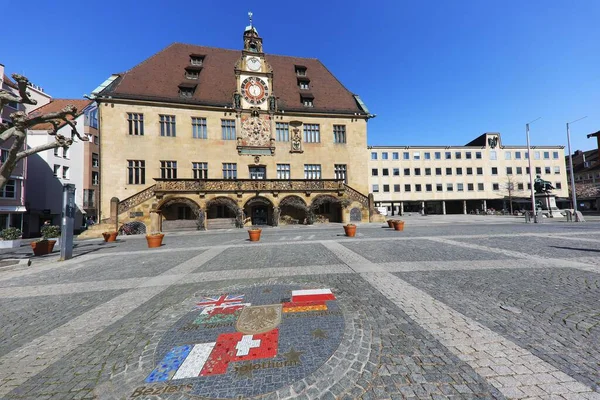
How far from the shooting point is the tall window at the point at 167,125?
2392 cm

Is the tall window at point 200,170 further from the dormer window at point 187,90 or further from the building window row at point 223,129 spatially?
the dormer window at point 187,90

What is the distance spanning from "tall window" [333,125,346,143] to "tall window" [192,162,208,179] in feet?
50.3

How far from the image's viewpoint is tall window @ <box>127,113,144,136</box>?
2309cm

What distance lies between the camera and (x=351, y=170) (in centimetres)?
2806

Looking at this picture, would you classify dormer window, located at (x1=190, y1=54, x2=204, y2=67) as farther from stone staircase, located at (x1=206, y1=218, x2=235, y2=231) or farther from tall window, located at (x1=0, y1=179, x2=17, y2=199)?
tall window, located at (x1=0, y1=179, x2=17, y2=199)

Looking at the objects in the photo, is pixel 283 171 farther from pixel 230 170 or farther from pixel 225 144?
pixel 225 144

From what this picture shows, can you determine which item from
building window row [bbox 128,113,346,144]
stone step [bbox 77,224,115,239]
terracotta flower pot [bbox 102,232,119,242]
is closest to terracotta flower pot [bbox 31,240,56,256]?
terracotta flower pot [bbox 102,232,119,242]

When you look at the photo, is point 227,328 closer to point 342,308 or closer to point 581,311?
point 342,308

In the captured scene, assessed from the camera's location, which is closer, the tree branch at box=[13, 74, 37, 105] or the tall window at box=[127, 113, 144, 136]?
the tree branch at box=[13, 74, 37, 105]

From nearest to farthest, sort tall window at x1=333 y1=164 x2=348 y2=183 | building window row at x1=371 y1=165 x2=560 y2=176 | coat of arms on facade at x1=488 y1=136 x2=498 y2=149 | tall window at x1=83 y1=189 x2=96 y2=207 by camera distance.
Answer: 1. tall window at x1=333 y1=164 x2=348 y2=183
2. tall window at x1=83 y1=189 x2=96 y2=207
3. building window row at x1=371 y1=165 x2=560 y2=176
4. coat of arms on facade at x1=488 y1=136 x2=498 y2=149

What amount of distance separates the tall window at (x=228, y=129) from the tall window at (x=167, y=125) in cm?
497

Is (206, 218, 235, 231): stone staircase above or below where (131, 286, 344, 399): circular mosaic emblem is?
above

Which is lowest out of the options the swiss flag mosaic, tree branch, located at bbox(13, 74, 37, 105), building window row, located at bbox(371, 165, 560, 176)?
the swiss flag mosaic

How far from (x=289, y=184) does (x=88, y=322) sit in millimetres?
20008
